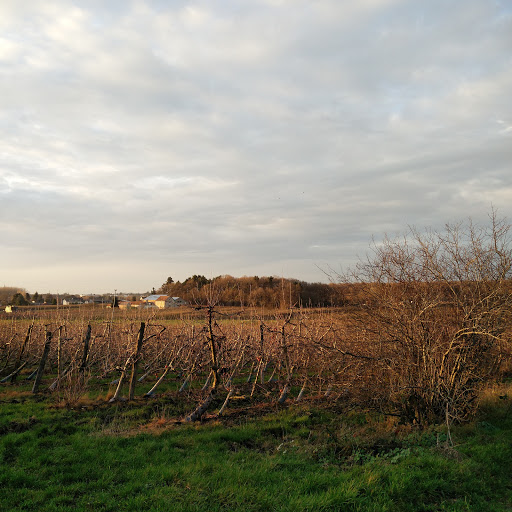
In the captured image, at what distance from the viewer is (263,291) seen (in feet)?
97.1

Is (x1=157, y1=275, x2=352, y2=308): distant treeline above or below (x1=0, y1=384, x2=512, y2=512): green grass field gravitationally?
above

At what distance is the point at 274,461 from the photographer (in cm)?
515

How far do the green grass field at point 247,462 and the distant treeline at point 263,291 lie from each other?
2.74 meters

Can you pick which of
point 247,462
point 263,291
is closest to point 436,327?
point 247,462

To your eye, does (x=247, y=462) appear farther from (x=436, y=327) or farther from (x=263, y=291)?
(x=263, y=291)

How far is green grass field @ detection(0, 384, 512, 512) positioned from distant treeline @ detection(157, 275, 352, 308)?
2739mm

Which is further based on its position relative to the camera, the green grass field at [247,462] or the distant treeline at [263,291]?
the distant treeline at [263,291]

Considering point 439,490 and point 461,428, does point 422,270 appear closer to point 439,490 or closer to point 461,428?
point 461,428

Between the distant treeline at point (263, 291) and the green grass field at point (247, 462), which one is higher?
the distant treeline at point (263, 291)

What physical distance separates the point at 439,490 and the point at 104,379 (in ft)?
34.0

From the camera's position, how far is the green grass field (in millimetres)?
4090

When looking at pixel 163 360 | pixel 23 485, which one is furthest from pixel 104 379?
pixel 23 485

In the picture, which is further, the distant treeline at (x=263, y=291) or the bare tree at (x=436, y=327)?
the distant treeline at (x=263, y=291)

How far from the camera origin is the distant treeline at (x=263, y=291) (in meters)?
15.1
